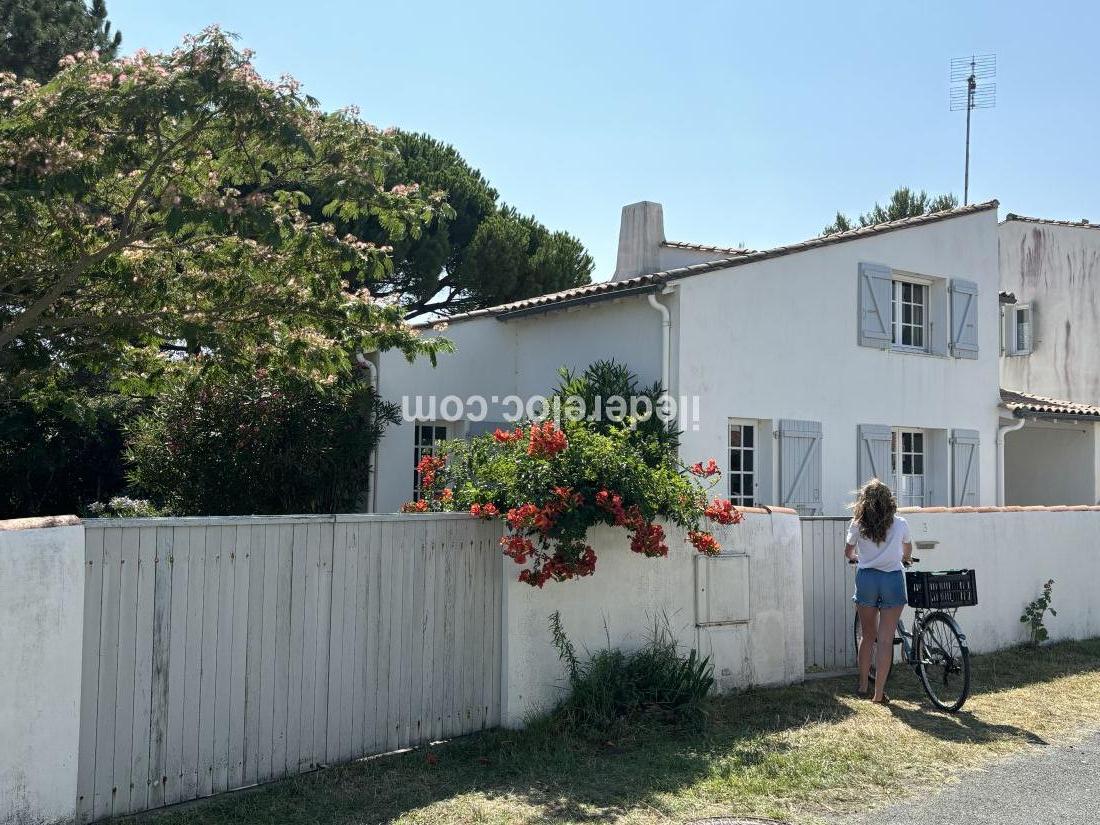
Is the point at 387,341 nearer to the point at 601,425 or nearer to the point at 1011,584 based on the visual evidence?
the point at 601,425

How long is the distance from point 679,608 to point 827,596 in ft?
6.88

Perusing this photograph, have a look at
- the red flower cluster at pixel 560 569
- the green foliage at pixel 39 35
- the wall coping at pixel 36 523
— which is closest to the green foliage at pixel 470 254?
the green foliage at pixel 39 35

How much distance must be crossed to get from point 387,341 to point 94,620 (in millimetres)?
4675

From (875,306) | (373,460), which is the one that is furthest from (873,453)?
(373,460)

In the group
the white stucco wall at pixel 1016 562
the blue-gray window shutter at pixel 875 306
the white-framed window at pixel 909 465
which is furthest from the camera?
the white-framed window at pixel 909 465

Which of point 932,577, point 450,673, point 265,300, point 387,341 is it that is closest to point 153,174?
point 265,300

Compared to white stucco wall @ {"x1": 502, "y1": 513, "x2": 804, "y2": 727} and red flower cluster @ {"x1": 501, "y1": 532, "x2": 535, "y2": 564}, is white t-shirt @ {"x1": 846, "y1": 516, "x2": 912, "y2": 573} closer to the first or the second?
white stucco wall @ {"x1": 502, "y1": 513, "x2": 804, "y2": 727}

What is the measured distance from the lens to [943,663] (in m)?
7.93

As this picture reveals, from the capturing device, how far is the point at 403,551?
21.2 feet

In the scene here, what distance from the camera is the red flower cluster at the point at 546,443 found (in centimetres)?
691

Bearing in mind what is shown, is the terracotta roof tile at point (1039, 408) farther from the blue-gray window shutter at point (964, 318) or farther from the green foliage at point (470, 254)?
the green foliage at point (470, 254)


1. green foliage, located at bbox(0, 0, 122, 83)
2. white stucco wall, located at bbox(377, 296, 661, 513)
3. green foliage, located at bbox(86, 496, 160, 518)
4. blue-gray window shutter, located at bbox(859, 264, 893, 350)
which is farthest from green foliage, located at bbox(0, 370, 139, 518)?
blue-gray window shutter, located at bbox(859, 264, 893, 350)

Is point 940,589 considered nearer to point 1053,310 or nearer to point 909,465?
point 909,465

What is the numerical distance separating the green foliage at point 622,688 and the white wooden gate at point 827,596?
2.02 metres
